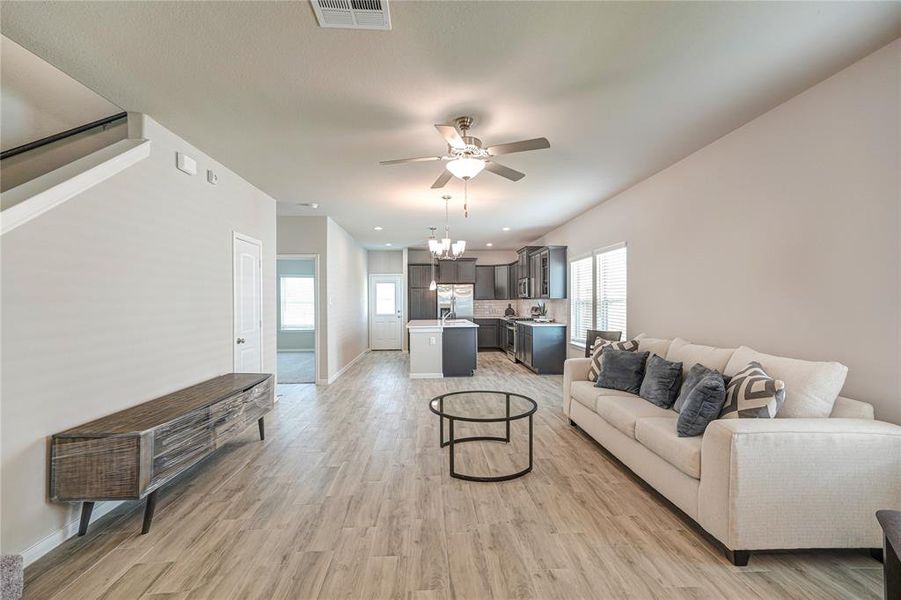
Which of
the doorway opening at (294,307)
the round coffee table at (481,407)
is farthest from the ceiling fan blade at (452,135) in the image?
the doorway opening at (294,307)

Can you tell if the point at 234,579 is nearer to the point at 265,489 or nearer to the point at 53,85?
the point at 265,489

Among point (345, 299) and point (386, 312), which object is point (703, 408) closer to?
point (345, 299)

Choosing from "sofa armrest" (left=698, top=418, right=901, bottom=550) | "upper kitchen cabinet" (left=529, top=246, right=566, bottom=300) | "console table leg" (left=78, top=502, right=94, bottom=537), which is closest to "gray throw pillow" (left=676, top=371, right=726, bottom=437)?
"sofa armrest" (left=698, top=418, right=901, bottom=550)

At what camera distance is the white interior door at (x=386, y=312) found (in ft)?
34.1

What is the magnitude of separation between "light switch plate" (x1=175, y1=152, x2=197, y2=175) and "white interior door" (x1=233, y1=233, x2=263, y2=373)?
0.91 meters

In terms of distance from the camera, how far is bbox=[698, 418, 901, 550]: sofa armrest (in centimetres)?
191

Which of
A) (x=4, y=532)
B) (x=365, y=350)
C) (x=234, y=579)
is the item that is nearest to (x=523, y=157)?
(x=234, y=579)

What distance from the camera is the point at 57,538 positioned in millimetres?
2154

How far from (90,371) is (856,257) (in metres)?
4.69

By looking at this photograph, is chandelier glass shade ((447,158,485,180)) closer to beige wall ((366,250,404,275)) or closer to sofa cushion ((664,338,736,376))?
sofa cushion ((664,338,736,376))

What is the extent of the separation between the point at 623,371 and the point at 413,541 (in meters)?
2.41

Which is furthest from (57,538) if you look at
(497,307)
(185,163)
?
(497,307)

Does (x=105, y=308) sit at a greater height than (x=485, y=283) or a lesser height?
lesser

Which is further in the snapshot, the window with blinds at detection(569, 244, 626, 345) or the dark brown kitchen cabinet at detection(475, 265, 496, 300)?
the dark brown kitchen cabinet at detection(475, 265, 496, 300)
